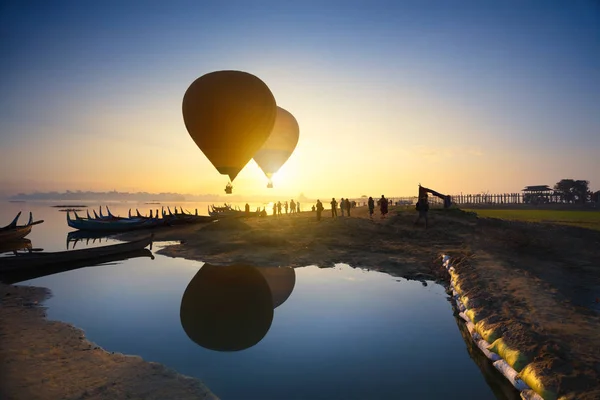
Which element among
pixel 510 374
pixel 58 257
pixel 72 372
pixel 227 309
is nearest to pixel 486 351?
pixel 510 374

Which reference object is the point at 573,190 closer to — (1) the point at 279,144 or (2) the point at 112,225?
(1) the point at 279,144

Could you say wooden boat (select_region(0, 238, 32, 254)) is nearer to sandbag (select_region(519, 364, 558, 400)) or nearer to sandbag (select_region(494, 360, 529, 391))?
sandbag (select_region(494, 360, 529, 391))

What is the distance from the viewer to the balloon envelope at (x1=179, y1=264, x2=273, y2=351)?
998 centimetres

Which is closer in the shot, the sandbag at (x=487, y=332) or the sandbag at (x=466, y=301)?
the sandbag at (x=487, y=332)

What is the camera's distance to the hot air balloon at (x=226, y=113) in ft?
101

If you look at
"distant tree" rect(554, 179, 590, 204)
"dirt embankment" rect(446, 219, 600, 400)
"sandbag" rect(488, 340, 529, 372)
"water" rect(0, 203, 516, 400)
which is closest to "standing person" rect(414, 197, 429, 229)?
"dirt embankment" rect(446, 219, 600, 400)

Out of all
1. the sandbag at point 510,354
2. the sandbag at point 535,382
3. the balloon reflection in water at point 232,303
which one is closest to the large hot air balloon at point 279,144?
the balloon reflection in water at point 232,303

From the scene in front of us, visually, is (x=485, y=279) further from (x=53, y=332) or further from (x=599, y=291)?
(x=53, y=332)

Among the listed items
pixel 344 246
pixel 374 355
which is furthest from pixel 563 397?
pixel 344 246

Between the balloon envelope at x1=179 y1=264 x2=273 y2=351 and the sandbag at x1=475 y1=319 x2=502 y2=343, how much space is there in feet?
19.3

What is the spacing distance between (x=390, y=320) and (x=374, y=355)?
2.71m

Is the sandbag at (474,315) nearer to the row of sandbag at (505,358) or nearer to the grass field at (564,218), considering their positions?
the row of sandbag at (505,358)

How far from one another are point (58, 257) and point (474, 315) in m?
23.3

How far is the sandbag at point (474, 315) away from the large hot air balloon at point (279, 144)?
3924 centimetres
